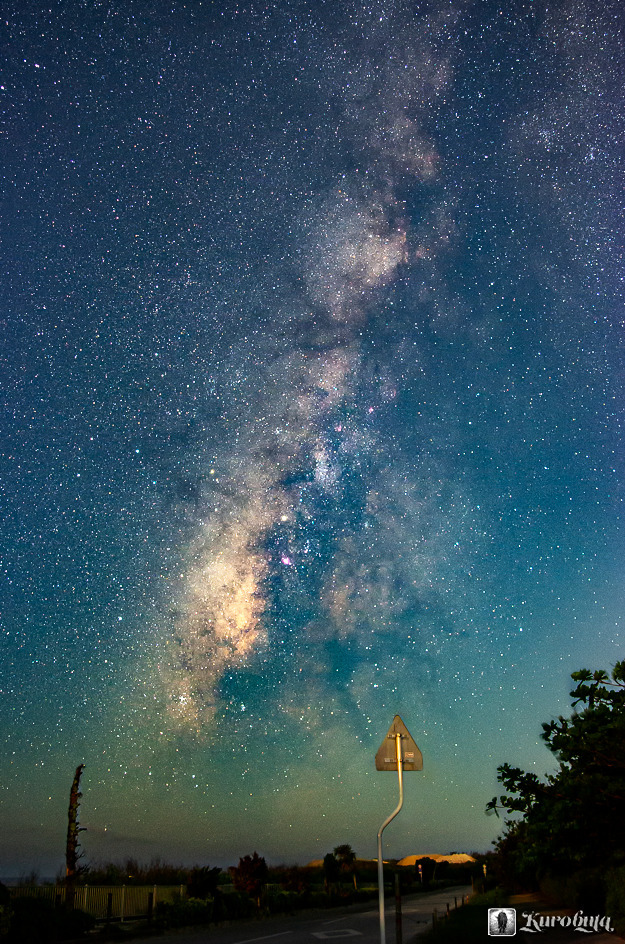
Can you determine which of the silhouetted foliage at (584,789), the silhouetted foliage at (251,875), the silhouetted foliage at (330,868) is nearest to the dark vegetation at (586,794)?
the silhouetted foliage at (584,789)

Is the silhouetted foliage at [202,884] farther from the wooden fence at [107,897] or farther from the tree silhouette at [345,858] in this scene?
the tree silhouette at [345,858]

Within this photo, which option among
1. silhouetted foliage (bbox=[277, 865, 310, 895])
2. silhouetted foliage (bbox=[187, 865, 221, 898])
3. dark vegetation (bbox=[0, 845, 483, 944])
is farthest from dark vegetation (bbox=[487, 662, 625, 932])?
silhouetted foliage (bbox=[277, 865, 310, 895])

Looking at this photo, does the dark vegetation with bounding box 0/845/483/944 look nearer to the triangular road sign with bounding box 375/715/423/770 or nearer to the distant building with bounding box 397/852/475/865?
the triangular road sign with bounding box 375/715/423/770

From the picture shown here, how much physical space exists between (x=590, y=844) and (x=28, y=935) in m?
13.7

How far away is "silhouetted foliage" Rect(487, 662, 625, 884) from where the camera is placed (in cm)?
1253

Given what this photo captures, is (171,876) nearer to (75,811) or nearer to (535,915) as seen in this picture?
(75,811)

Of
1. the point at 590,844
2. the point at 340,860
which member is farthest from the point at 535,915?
the point at 340,860

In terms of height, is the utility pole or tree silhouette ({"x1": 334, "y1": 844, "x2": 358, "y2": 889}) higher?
the utility pole

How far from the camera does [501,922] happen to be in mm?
16000

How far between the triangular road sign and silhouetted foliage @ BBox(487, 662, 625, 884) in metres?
4.10

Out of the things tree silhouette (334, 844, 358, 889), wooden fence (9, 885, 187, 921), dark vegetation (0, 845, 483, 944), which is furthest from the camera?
tree silhouette (334, 844, 358, 889)

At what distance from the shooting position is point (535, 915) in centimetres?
1841

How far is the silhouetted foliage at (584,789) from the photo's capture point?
12531mm

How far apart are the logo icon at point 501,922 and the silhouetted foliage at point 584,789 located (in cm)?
126
